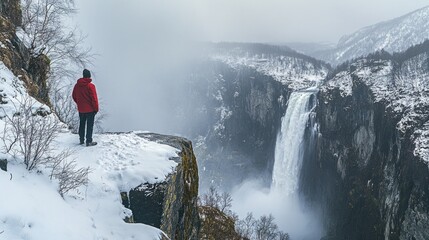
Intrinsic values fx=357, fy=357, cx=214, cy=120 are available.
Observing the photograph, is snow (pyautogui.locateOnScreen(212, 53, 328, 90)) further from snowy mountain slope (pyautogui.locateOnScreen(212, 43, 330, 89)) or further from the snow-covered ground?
the snow-covered ground

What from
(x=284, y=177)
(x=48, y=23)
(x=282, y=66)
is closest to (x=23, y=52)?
(x=48, y=23)

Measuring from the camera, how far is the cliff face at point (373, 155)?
1945 inches

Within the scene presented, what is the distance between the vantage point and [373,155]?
214 ft

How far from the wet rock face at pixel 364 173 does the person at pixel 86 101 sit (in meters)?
47.5

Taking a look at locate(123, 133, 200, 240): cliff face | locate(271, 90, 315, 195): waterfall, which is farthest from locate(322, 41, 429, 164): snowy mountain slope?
locate(123, 133, 200, 240): cliff face

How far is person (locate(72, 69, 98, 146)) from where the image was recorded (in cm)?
966

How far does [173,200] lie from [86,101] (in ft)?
12.0

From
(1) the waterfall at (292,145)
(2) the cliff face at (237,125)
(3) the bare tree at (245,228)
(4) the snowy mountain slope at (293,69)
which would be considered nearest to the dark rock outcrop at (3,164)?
(3) the bare tree at (245,228)

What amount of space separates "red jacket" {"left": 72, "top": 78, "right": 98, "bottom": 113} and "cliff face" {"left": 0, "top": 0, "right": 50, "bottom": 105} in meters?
2.97

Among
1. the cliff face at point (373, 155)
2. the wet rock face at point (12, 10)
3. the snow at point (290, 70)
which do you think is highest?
the snow at point (290, 70)

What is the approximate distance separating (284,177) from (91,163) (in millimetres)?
89728

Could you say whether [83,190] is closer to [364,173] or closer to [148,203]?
[148,203]

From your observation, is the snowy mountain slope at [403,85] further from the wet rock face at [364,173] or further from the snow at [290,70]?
the snow at [290,70]

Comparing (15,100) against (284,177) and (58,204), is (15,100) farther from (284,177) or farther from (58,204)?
(284,177)
